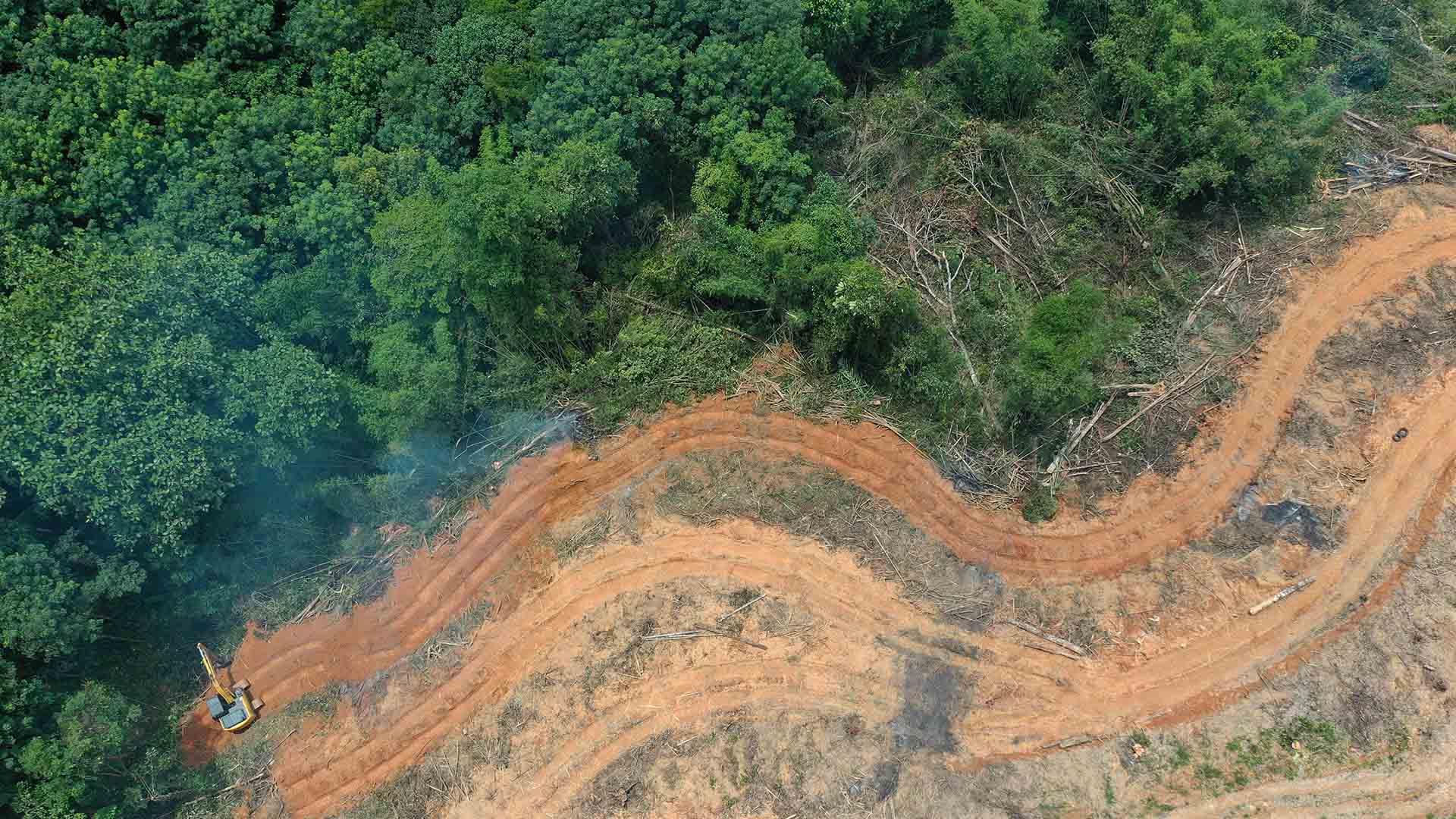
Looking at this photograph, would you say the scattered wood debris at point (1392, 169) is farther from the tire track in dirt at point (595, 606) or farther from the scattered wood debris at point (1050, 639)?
the tire track in dirt at point (595, 606)

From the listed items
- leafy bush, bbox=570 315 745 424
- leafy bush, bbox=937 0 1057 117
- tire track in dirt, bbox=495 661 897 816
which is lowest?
tire track in dirt, bbox=495 661 897 816

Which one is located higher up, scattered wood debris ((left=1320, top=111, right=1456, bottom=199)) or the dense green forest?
the dense green forest

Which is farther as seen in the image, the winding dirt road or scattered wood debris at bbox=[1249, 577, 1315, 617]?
scattered wood debris at bbox=[1249, 577, 1315, 617]

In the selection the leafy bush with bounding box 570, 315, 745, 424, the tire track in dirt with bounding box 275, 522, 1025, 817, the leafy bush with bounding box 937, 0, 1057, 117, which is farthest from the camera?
the leafy bush with bounding box 937, 0, 1057, 117

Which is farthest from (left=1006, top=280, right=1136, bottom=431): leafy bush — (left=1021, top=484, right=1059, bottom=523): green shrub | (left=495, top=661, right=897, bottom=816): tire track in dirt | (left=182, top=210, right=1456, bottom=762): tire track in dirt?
(left=495, top=661, right=897, bottom=816): tire track in dirt

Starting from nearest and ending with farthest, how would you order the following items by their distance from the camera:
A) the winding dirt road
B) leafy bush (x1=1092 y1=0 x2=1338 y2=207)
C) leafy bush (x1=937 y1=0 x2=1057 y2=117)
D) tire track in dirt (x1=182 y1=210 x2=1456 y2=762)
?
the winding dirt road < tire track in dirt (x1=182 y1=210 x2=1456 y2=762) < leafy bush (x1=1092 y1=0 x2=1338 y2=207) < leafy bush (x1=937 y1=0 x2=1057 y2=117)

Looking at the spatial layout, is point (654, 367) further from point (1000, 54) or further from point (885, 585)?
point (1000, 54)

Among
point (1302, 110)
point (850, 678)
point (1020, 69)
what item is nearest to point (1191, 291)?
point (1302, 110)

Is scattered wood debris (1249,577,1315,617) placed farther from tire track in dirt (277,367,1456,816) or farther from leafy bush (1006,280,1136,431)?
leafy bush (1006,280,1136,431)

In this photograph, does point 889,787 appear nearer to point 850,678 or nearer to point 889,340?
point 850,678
